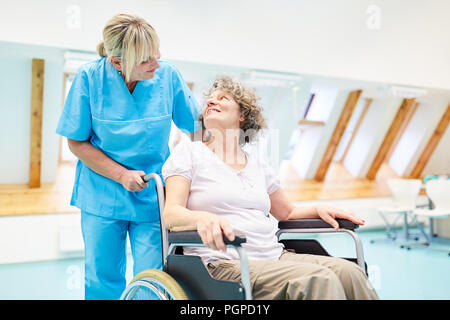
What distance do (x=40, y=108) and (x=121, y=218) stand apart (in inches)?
119

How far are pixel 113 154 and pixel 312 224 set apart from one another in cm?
72

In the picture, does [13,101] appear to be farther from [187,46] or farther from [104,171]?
[104,171]

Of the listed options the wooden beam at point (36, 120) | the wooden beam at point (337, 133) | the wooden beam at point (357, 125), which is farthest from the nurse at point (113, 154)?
the wooden beam at point (357, 125)

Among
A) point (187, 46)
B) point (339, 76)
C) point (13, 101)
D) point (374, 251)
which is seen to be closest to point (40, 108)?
point (13, 101)

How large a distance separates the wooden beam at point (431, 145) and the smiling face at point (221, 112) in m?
5.37

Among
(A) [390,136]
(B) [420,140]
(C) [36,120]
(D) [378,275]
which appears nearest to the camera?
(D) [378,275]

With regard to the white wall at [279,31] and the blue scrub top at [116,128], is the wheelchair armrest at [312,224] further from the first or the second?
the white wall at [279,31]

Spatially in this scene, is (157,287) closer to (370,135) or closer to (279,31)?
(279,31)

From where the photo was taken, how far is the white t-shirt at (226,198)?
122 cm

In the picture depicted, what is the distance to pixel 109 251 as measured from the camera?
4.61 ft

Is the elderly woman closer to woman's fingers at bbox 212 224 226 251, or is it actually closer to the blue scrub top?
woman's fingers at bbox 212 224 226 251

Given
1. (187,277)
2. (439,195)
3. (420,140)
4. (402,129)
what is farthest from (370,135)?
(187,277)

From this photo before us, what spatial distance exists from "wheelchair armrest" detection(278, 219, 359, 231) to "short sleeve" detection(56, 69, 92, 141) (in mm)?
748

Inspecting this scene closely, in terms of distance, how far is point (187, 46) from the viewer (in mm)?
3359
